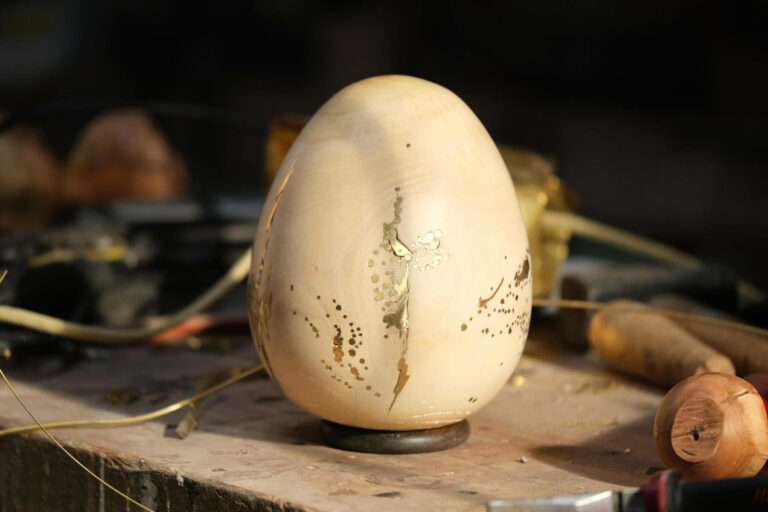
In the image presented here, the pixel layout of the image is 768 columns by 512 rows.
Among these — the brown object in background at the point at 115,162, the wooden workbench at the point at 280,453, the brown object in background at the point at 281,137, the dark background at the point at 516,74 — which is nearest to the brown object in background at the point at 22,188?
the brown object in background at the point at 115,162

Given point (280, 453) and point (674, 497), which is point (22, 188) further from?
point (674, 497)

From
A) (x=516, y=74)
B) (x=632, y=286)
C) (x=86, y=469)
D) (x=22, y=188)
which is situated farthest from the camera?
(x=516, y=74)

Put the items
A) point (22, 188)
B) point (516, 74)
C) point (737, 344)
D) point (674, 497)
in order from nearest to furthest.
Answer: point (674, 497), point (737, 344), point (22, 188), point (516, 74)

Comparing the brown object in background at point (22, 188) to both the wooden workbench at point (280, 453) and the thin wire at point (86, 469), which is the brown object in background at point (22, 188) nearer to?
the wooden workbench at point (280, 453)

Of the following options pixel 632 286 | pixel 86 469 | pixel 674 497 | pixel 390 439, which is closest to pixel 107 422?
pixel 86 469

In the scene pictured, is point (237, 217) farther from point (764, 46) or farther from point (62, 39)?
point (62, 39)

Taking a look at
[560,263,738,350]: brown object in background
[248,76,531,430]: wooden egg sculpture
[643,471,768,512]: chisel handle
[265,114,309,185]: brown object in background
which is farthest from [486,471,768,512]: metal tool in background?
[265,114,309,185]: brown object in background
